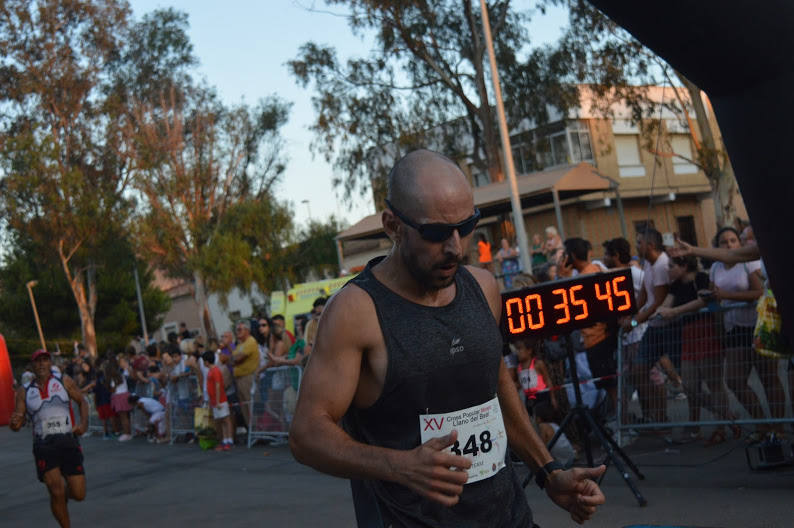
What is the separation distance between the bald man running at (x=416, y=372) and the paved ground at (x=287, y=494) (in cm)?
370

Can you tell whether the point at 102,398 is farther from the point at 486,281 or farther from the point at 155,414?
the point at 486,281

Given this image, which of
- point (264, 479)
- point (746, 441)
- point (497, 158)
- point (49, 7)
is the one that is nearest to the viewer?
point (746, 441)

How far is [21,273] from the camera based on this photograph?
188 ft

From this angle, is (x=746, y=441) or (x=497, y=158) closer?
(x=746, y=441)

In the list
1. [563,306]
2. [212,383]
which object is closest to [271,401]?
[212,383]

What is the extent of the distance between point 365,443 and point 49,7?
39137mm

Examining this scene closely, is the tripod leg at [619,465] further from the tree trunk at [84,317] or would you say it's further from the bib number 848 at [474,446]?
the tree trunk at [84,317]

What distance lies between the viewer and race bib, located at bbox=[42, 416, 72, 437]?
917 cm

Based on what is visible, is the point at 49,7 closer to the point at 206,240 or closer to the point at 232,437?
the point at 206,240

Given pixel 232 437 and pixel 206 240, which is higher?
pixel 206 240

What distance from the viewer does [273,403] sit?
44.9ft

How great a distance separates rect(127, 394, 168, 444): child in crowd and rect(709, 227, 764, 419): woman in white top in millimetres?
12380

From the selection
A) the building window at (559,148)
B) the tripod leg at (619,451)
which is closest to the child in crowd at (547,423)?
the tripod leg at (619,451)

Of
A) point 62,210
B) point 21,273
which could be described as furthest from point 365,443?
point 21,273
